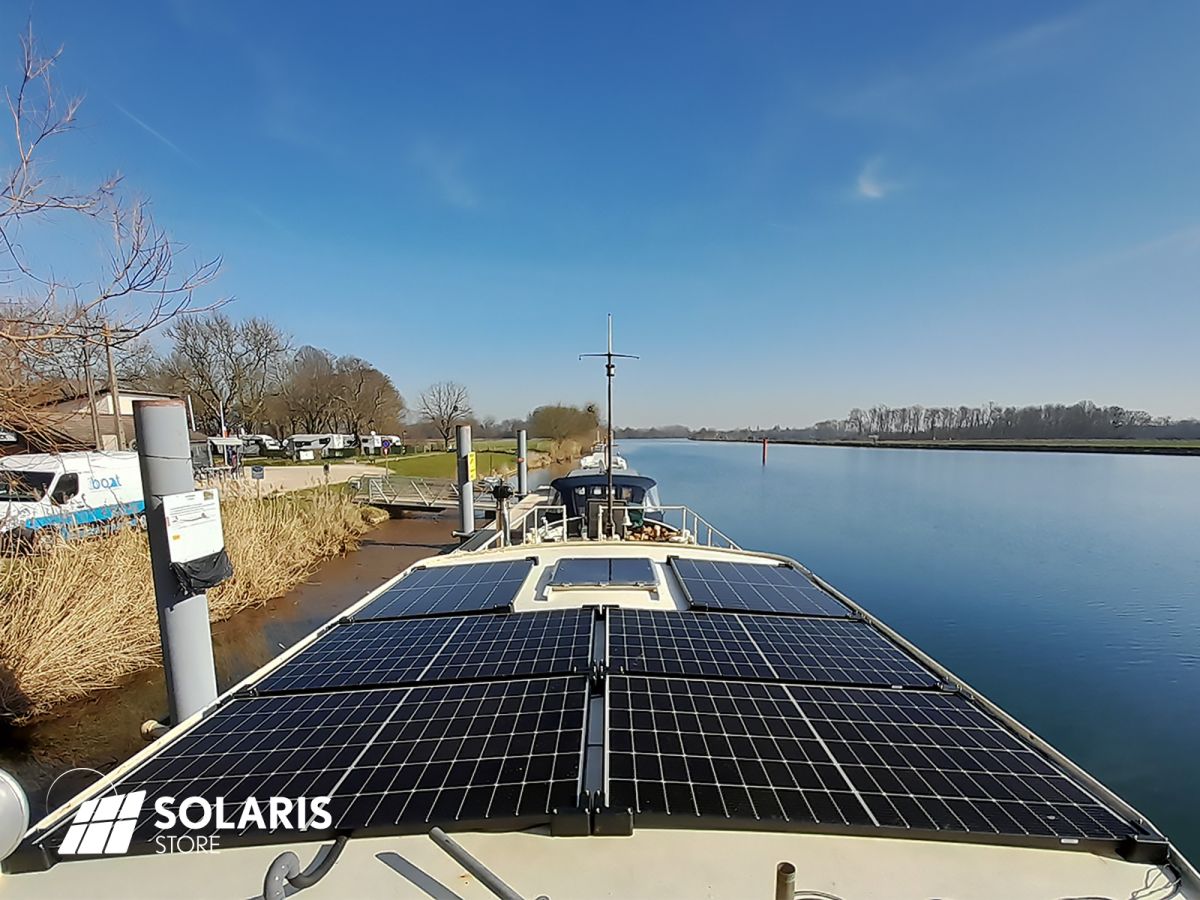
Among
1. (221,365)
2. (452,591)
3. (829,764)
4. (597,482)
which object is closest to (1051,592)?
(597,482)

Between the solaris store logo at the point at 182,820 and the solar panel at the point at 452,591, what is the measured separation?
7.86 feet

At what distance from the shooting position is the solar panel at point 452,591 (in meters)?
4.92

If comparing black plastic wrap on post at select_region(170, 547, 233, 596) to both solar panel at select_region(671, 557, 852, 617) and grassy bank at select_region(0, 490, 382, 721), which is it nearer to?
solar panel at select_region(671, 557, 852, 617)

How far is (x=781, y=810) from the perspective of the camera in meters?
2.34

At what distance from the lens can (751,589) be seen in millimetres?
5570

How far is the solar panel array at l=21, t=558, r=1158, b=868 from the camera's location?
2338mm

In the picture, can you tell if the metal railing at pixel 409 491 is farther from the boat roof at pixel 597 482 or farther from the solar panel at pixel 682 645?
the solar panel at pixel 682 645

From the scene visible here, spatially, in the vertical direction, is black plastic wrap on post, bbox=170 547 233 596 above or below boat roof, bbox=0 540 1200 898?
above

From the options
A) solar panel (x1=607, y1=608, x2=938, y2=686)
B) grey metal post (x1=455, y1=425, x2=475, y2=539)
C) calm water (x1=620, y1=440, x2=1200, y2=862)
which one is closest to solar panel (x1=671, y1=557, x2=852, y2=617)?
solar panel (x1=607, y1=608, x2=938, y2=686)

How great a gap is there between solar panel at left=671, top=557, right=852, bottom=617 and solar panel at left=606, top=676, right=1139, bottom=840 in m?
1.55

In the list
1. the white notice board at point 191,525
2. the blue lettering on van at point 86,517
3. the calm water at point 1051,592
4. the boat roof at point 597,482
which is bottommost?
the calm water at point 1051,592

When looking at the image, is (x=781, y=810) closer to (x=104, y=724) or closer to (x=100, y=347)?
(x=100, y=347)

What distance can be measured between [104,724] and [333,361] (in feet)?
185

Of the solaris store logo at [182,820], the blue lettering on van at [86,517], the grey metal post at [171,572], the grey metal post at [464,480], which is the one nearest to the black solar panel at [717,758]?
the solaris store logo at [182,820]
